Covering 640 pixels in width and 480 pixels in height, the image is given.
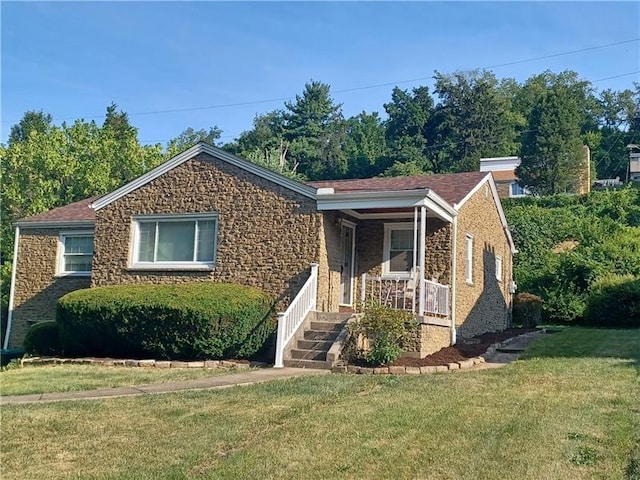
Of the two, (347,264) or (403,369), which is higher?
(347,264)

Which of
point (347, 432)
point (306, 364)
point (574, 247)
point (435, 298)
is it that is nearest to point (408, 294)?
point (435, 298)

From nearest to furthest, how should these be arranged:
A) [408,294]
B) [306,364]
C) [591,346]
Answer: [306,364], [591,346], [408,294]

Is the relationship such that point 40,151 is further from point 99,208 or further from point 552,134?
point 552,134

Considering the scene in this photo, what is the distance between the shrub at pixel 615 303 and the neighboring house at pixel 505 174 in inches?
1196

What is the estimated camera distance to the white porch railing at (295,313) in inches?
535

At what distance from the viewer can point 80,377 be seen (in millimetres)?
12000

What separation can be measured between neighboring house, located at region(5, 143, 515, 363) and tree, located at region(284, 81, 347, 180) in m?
42.5

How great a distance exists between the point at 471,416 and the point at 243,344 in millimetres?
7544

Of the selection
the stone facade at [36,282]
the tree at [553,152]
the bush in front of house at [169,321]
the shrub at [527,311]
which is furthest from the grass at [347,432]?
the tree at [553,152]

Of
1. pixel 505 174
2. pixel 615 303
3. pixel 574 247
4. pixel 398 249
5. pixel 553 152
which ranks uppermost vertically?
pixel 553 152

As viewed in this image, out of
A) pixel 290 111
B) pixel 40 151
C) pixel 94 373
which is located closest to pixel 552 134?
pixel 290 111

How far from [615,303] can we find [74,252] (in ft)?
59.0

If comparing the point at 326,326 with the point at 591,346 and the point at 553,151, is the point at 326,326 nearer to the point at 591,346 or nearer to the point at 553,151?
the point at 591,346

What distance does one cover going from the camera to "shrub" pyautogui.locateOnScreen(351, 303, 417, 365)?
12650 millimetres
